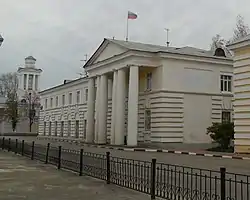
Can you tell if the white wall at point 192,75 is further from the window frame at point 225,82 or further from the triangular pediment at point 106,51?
the triangular pediment at point 106,51

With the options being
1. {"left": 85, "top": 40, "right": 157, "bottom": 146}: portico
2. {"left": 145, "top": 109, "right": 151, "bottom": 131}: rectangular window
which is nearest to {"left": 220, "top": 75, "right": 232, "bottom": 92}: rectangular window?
{"left": 85, "top": 40, "right": 157, "bottom": 146}: portico

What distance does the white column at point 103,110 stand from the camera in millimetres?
37625

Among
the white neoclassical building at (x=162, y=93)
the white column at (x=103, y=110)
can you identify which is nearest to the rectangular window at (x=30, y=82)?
the white column at (x=103, y=110)

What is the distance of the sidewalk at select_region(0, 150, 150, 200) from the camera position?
29.5ft

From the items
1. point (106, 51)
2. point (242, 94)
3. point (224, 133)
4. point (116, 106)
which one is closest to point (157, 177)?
point (242, 94)

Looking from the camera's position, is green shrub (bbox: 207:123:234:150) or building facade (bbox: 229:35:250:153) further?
green shrub (bbox: 207:123:234:150)

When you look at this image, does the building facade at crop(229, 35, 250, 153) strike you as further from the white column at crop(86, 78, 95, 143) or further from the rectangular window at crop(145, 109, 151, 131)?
the white column at crop(86, 78, 95, 143)

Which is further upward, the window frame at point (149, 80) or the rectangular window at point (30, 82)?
the rectangular window at point (30, 82)

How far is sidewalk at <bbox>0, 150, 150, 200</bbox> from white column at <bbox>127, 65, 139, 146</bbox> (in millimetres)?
18819

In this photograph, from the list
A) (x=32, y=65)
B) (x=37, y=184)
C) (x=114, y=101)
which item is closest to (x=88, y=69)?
(x=114, y=101)

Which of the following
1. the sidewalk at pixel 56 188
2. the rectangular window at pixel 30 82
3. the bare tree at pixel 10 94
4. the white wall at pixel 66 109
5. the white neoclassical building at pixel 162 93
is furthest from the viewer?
the rectangular window at pixel 30 82

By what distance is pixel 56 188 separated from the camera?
33.4 feet

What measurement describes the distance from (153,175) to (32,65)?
9138 cm

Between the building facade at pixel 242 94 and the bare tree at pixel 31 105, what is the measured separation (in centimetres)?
5943
